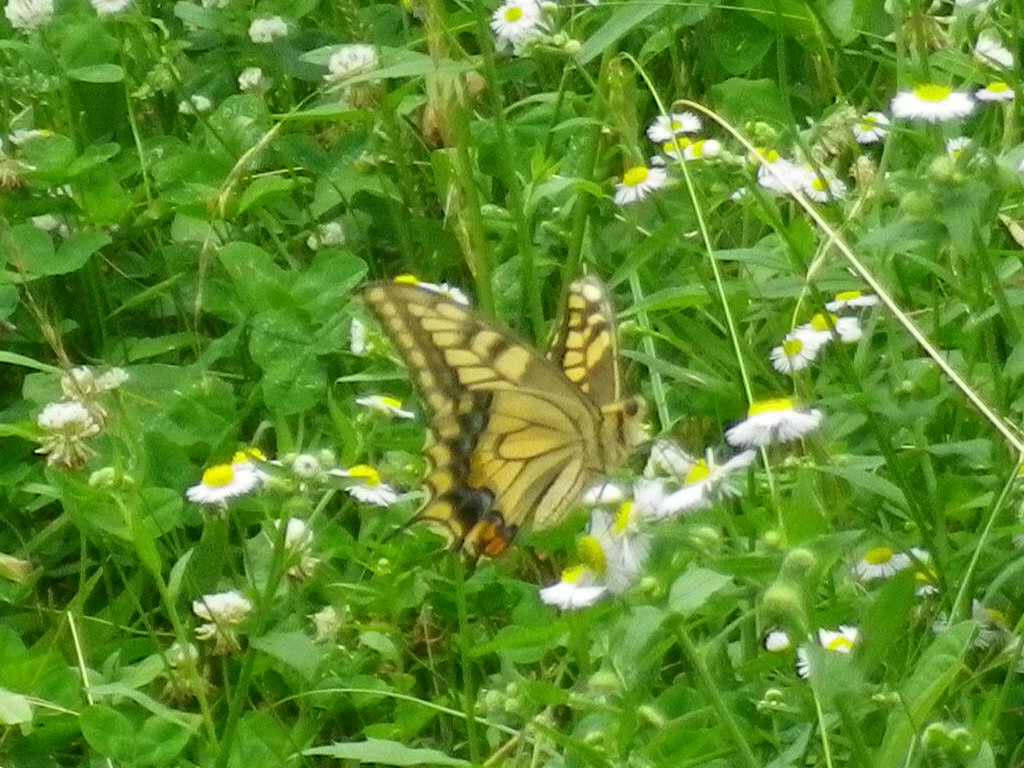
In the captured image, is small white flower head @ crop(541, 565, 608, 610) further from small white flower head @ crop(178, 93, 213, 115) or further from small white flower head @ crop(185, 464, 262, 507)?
small white flower head @ crop(178, 93, 213, 115)

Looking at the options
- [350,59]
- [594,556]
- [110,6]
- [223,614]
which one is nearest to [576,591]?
[594,556]

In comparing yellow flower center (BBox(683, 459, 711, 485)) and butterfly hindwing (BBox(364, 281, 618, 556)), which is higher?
yellow flower center (BBox(683, 459, 711, 485))

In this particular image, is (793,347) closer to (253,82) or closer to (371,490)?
(371,490)

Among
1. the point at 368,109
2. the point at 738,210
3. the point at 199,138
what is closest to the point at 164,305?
the point at 199,138

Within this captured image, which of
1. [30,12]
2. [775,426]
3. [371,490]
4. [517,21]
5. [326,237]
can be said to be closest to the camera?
[775,426]

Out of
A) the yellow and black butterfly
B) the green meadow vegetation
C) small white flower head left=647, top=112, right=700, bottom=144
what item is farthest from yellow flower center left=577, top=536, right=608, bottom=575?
small white flower head left=647, top=112, right=700, bottom=144

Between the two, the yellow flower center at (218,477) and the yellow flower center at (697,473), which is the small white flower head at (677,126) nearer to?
the yellow flower center at (218,477)
